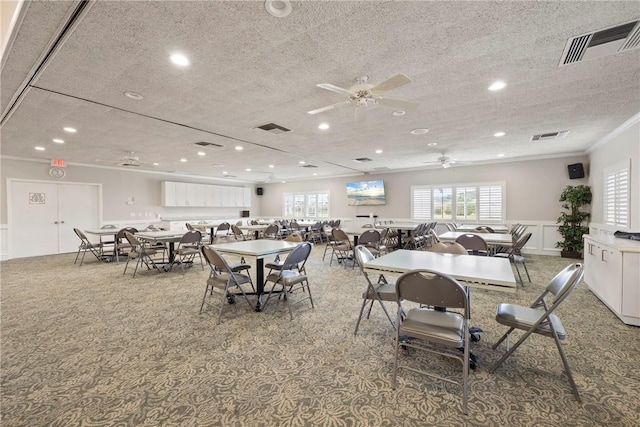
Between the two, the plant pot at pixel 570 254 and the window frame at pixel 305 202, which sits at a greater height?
→ the window frame at pixel 305 202

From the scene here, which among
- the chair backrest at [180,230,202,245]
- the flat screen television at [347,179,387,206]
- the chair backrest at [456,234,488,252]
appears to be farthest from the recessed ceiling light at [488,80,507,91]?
the flat screen television at [347,179,387,206]

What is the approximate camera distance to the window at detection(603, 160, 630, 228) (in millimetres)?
4793

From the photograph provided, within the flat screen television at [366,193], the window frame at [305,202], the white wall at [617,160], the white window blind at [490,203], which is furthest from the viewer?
the window frame at [305,202]

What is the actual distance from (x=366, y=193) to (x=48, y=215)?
10.7 meters

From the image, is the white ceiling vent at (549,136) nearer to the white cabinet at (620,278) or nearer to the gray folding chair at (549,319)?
the white cabinet at (620,278)

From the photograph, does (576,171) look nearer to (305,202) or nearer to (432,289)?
(432,289)

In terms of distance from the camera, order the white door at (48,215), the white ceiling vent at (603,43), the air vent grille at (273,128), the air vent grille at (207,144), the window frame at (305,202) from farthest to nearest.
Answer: the window frame at (305,202) → the white door at (48,215) → the air vent grille at (207,144) → the air vent grille at (273,128) → the white ceiling vent at (603,43)

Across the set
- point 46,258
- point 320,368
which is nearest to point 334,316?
point 320,368

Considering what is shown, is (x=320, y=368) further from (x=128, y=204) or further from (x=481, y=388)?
(x=128, y=204)

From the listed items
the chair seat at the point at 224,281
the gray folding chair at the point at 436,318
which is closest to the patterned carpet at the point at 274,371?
the gray folding chair at the point at 436,318

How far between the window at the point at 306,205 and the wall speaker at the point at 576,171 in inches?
331

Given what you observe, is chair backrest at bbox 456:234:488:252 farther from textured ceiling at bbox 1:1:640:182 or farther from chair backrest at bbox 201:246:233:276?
chair backrest at bbox 201:246:233:276

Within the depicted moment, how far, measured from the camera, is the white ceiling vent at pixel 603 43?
2.31 m

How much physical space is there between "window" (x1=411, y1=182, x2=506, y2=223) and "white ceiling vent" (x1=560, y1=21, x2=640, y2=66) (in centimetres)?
662
